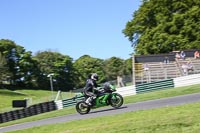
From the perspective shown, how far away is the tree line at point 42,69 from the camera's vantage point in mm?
106188

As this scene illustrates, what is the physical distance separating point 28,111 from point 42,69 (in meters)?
81.8

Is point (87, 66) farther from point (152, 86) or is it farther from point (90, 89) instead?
point (90, 89)

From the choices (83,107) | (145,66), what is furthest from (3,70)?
(83,107)

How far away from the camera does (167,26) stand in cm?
5244

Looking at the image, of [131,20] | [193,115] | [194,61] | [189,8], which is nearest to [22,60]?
[131,20]

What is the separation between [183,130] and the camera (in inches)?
382

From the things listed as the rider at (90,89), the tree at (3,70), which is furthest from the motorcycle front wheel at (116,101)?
the tree at (3,70)

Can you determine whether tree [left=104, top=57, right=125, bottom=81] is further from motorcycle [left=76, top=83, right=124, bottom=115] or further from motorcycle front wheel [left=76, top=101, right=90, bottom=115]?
motorcycle [left=76, top=83, right=124, bottom=115]

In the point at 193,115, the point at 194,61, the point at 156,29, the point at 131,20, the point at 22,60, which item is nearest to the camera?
the point at 193,115

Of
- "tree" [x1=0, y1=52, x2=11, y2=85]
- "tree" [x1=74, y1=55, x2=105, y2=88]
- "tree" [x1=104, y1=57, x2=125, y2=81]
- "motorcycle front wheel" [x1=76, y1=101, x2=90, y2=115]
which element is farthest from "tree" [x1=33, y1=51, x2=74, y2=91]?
"motorcycle front wheel" [x1=76, y1=101, x2=90, y2=115]

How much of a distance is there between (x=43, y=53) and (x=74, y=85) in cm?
1309

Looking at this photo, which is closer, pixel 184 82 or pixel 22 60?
pixel 184 82

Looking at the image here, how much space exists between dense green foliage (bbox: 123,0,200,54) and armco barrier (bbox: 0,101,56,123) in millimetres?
21159

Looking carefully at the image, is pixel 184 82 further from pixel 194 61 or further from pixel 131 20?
pixel 131 20
